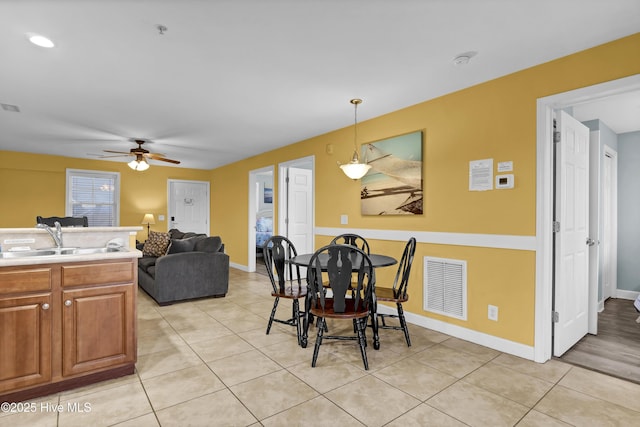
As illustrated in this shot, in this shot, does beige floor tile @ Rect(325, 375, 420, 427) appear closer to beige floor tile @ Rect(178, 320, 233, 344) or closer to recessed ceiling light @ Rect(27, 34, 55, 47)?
beige floor tile @ Rect(178, 320, 233, 344)

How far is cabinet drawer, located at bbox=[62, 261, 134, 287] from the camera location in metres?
2.12

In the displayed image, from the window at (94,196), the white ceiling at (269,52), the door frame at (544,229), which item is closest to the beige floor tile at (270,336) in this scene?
the door frame at (544,229)

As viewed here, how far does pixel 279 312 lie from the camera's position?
391 centimetres

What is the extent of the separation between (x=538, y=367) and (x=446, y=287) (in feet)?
3.14

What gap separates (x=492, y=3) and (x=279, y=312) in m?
3.49

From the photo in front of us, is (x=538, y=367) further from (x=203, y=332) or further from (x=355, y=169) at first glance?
(x=203, y=332)

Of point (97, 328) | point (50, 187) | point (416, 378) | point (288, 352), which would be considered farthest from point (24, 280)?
point (50, 187)

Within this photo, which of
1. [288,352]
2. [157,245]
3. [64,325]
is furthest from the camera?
[157,245]

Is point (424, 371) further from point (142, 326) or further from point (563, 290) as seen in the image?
point (142, 326)

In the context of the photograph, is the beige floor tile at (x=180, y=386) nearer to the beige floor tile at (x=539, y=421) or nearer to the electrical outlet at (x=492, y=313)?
the beige floor tile at (x=539, y=421)

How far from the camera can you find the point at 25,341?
198 cm

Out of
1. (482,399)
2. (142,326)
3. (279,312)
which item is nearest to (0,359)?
(142,326)

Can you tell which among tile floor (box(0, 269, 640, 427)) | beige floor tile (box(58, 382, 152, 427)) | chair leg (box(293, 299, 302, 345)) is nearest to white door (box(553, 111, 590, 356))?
tile floor (box(0, 269, 640, 427))

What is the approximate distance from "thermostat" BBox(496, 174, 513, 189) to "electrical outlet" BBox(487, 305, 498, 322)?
107cm
